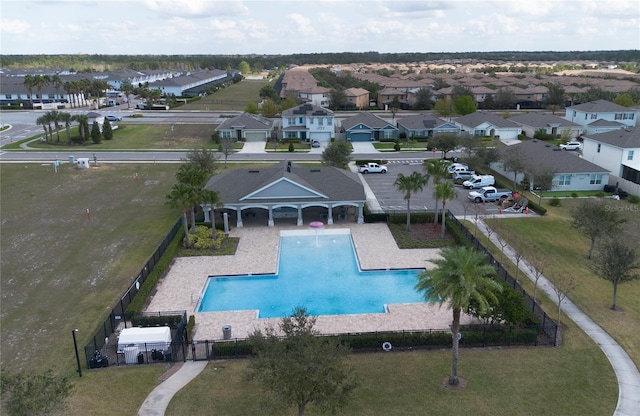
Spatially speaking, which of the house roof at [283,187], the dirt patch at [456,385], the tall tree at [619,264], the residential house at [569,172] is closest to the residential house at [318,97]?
the residential house at [569,172]

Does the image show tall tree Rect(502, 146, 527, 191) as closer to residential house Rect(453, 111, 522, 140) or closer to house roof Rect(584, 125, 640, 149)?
house roof Rect(584, 125, 640, 149)

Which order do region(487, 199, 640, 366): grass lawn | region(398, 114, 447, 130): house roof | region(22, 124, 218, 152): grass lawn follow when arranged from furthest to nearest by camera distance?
region(398, 114, 447, 130): house roof
region(22, 124, 218, 152): grass lawn
region(487, 199, 640, 366): grass lawn

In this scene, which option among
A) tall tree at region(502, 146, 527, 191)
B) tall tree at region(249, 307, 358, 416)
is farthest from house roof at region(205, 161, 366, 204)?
tall tree at region(249, 307, 358, 416)

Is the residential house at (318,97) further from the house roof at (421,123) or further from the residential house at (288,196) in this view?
the residential house at (288,196)

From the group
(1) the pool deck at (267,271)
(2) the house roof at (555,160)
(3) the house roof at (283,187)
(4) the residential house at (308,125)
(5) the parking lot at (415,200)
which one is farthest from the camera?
(4) the residential house at (308,125)

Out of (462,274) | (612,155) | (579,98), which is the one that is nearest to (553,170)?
(612,155)

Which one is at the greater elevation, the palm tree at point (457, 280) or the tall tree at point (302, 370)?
the palm tree at point (457, 280)

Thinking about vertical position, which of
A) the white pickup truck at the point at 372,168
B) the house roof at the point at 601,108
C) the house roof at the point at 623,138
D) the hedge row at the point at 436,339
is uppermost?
the house roof at the point at 601,108

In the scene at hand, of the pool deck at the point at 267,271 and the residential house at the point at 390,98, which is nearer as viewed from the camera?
the pool deck at the point at 267,271
